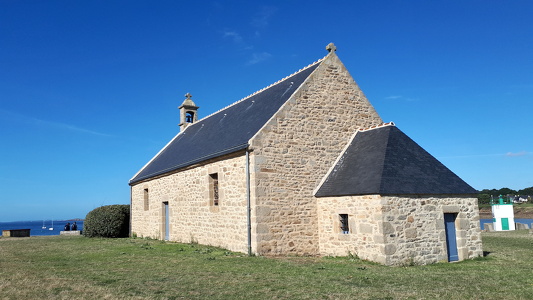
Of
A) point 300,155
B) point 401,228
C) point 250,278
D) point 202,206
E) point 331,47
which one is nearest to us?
point 250,278

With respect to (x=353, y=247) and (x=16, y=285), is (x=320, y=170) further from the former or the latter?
(x=16, y=285)

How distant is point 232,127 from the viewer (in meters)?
16.0

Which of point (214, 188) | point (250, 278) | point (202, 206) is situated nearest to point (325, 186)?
point (214, 188)

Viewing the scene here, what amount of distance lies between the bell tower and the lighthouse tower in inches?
795

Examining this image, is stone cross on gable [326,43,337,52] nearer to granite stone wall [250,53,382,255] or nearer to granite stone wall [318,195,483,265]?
granite stone wall [250,53,382,255]

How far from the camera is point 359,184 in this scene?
11258mm

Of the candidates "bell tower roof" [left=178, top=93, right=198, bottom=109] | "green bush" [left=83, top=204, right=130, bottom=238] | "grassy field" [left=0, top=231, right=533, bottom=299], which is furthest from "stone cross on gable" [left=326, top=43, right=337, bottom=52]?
"green bush" [left=83, top=204, right=130, bottom=238]

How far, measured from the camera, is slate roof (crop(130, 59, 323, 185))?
1380cm

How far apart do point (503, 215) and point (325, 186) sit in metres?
19.3

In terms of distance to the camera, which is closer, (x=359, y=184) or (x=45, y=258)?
(x=359, y=184)

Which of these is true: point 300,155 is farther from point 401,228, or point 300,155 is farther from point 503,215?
point 503,215

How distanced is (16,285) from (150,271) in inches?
106

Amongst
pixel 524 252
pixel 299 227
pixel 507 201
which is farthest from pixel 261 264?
pixel 507 201

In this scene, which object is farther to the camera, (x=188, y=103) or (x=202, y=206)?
(x=188, y=103)
